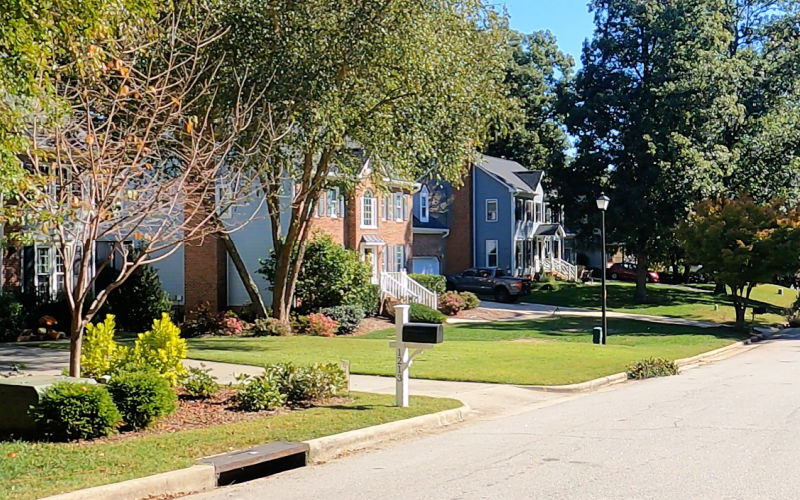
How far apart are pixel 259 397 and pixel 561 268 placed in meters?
54.6

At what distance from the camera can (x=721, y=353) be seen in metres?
29.2

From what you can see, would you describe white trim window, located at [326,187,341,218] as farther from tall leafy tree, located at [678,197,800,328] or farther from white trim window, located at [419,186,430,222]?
tall leafy tree, located at [678,197,800,328]

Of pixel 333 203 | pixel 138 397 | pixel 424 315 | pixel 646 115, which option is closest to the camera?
pixel 138 397

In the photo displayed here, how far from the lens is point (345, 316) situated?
3133cm

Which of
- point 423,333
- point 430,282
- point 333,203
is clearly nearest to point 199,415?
point 423,333

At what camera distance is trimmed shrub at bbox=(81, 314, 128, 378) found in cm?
1253

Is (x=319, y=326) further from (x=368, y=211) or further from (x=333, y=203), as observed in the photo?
(x=368, y=211)

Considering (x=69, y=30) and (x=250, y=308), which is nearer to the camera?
(x=69, y=30)

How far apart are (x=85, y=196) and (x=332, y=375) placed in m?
4.65

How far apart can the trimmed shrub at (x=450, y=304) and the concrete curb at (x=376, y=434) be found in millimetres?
26321

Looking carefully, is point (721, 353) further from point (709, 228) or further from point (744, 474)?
point (744, 474)

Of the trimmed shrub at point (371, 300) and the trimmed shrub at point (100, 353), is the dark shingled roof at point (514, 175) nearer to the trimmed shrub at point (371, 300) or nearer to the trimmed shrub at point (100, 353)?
the trimmed shrub at point (371, 300)

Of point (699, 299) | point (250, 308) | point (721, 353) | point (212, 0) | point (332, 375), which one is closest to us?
point (332, 375)

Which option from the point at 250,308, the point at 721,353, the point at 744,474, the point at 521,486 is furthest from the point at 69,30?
the point at 721,353
